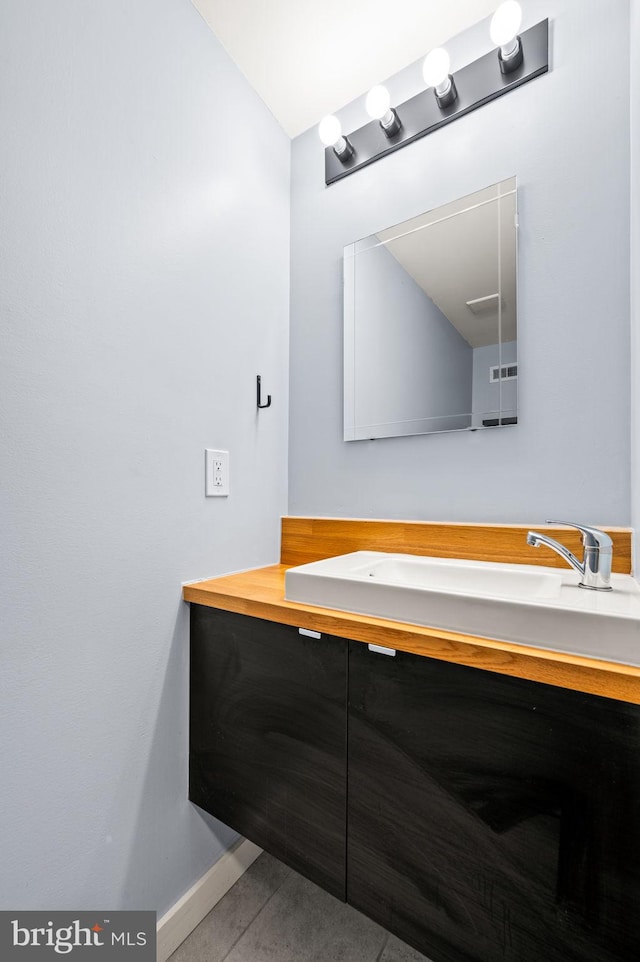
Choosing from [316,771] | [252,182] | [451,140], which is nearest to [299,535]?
[316,771]

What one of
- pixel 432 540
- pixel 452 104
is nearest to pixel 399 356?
pixel 432 540

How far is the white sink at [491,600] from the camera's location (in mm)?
591

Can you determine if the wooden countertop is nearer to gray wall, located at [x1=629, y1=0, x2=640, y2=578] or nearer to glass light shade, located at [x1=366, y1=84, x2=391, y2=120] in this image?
gray wall, located at [x1=629, y1=0, x2=640, y2=578]

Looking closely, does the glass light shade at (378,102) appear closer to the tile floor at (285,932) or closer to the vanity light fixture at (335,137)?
the vanity light fixture at (335,137)

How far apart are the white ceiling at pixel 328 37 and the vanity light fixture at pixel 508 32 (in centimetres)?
13

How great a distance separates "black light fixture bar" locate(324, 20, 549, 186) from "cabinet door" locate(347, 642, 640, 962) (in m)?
1.44

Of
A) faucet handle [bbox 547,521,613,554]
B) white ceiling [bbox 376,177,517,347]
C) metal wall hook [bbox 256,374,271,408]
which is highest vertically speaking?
white ceiling [bbox 376,177,517,347]

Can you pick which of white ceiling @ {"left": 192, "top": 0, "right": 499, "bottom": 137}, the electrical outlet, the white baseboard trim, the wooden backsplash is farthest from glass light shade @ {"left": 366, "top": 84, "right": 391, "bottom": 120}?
the white baseboard trim

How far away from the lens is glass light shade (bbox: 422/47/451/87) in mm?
1131

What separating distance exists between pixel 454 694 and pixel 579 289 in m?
0.97

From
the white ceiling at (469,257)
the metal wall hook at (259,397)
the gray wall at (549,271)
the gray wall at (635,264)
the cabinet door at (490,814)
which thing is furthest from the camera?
the metal wall hook at (259,397)

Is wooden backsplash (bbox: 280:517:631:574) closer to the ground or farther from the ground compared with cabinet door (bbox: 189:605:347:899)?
farther from the ground

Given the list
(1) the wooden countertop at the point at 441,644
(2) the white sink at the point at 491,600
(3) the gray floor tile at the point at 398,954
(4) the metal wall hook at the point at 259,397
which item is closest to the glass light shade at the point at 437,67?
(4) the metal wall hook at the point at 259,397

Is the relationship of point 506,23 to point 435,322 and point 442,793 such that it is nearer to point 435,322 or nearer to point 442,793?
point 435,322
